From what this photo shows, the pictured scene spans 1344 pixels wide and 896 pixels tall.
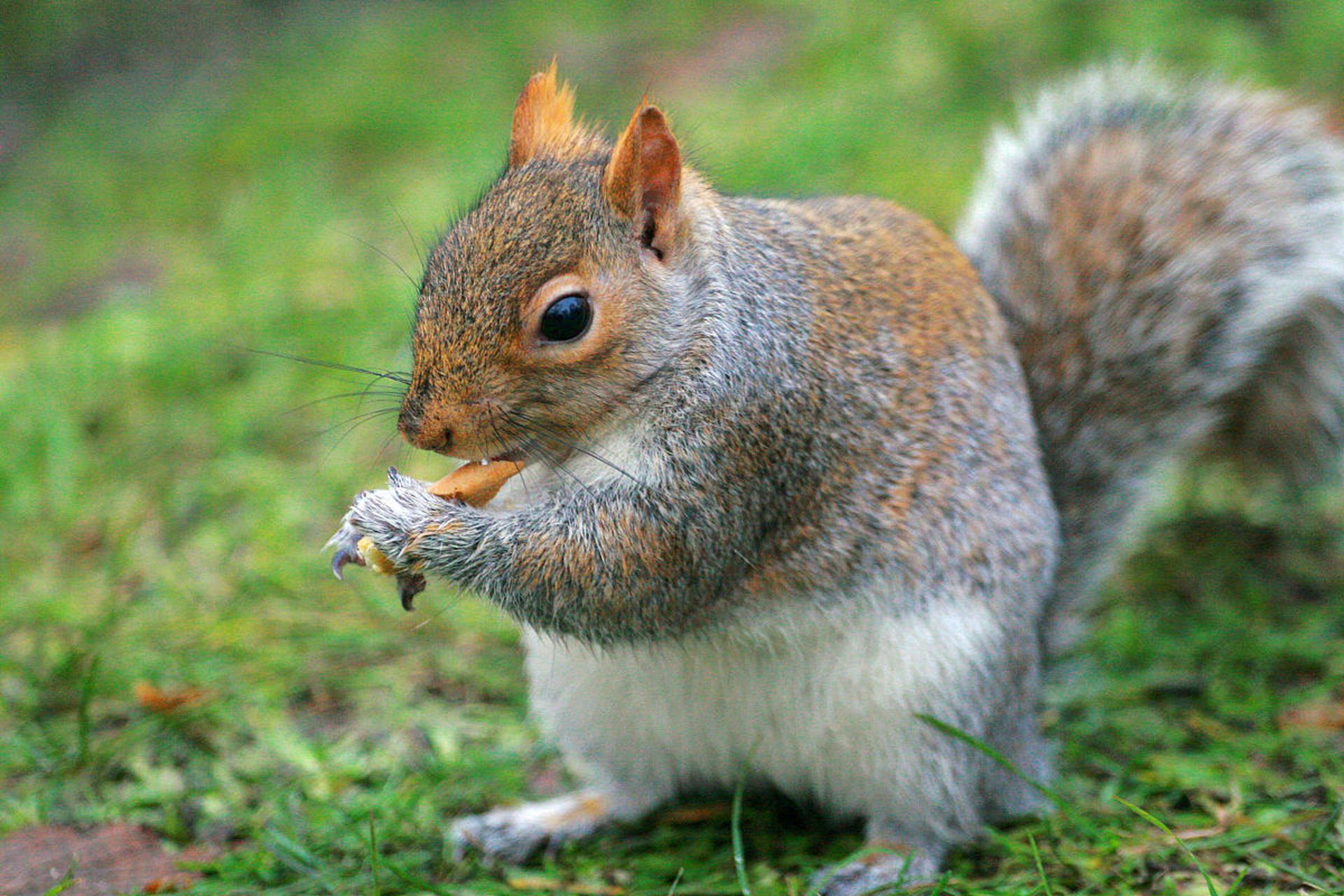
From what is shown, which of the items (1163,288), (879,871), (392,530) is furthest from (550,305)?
(1163,288)

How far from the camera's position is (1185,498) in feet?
9.00

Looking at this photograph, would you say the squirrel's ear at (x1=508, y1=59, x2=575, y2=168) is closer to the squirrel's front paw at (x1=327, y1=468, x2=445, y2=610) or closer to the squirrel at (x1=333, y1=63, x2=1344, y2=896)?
the squirrel at (x1=333, y1=63, x2=1344, y2=896)

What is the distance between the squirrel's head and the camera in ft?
5.00

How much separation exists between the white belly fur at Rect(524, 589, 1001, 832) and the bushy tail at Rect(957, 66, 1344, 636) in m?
0.46

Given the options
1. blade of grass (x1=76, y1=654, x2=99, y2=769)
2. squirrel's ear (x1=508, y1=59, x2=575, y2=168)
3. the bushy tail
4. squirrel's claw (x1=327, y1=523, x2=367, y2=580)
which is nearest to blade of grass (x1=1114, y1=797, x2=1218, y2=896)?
the bushy tail

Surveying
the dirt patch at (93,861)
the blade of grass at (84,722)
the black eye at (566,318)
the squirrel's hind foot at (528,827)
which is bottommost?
the squirrel's hind foot at (528,827)

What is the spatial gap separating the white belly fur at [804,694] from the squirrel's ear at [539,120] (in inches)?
27.6

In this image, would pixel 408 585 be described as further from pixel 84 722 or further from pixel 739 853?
pixel 84 722

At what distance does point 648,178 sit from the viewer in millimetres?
1605

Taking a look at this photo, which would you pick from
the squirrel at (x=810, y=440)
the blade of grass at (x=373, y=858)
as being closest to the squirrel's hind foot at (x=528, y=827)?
the squirrel at (x=810, y=440)

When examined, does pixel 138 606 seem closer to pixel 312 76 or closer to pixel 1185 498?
pixel 1185 498

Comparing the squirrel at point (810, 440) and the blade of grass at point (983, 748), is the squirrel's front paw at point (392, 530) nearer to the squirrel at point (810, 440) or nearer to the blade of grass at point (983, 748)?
the squirrel at point (810, 440)

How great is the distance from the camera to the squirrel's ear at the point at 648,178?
1.56 meters

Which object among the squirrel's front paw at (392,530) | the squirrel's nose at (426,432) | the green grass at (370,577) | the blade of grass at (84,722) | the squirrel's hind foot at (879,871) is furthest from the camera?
the blade of grass at (84,722)
